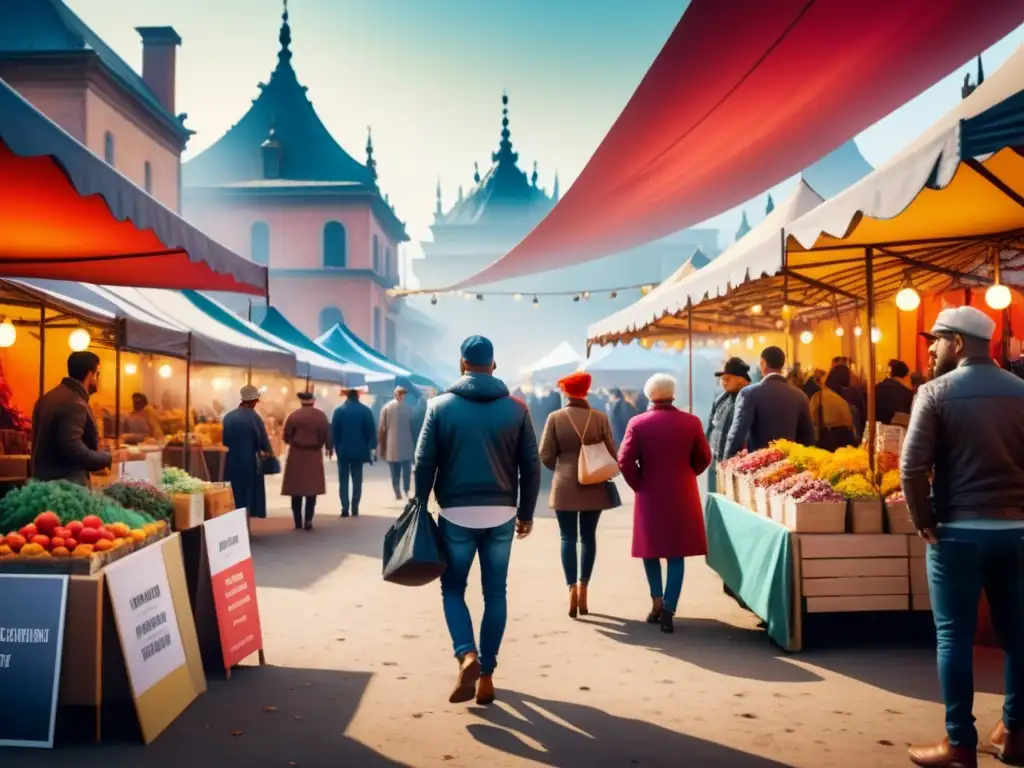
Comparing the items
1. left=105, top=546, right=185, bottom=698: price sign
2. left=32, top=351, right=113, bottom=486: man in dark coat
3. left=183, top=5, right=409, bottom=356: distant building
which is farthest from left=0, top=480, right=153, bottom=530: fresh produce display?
left=183, top=5, right=409, bottom=356: distant building

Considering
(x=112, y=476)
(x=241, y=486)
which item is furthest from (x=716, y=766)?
(x=241, y=486)

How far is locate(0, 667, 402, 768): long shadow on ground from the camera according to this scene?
4.60 metres

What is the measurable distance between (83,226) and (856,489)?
5.05 metres

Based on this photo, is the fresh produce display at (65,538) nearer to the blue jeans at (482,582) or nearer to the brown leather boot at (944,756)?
the blue jeans at (482,582)

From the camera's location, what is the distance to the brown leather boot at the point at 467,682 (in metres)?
5.57

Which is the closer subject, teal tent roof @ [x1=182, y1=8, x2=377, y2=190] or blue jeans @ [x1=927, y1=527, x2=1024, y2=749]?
blue jeans @ [x1=927, y1=527, x2=1024, y2=749]

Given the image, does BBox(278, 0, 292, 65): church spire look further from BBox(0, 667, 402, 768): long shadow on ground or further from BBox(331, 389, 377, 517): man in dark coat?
BBox(0, 667, 402, 768): long shadow on ground

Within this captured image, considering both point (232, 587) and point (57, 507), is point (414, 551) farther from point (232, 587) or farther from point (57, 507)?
point (57, 507)

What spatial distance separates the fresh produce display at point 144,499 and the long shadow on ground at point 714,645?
10.00 feet

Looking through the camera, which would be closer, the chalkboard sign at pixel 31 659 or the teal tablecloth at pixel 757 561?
the chalkboard sign at pixel 31 659

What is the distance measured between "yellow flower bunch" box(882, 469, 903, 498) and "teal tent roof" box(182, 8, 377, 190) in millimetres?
45103

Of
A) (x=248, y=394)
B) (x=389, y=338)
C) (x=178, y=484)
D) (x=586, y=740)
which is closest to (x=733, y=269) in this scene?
(x=178, y=484)

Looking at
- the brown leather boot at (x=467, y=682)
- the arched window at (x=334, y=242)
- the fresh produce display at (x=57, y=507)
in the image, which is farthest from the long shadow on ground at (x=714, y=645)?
the arched window at (x=334, y=242)

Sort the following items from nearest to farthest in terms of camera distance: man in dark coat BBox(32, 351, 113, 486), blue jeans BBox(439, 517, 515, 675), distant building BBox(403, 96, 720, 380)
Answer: blue jeans BBox(439, 517, 515, 675) < man in dark coat BBox(32, 351, 113, 486) < distant building BBox(403, 96, 720, 380)
